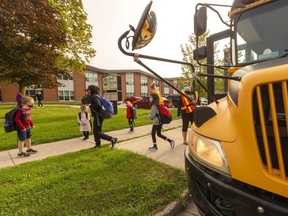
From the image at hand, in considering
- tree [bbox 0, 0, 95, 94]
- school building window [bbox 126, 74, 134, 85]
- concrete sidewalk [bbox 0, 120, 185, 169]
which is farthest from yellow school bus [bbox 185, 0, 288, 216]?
school building window [bbox 126, 74, 134, 85]

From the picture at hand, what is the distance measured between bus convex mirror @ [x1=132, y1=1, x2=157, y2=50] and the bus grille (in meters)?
1.04

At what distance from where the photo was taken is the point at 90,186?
3486 mm

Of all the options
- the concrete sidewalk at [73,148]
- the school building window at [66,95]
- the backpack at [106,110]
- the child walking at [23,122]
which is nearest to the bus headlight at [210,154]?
the concrete sidewalk at [73,148]

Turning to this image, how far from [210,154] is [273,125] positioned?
579 mm

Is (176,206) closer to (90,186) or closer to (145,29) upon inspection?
(90,186)

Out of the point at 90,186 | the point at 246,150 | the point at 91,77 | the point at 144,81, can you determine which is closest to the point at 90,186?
the point at 90,186

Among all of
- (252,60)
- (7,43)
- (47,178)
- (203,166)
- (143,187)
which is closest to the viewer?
(203,166)

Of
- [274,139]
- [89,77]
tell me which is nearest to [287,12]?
[274,139]

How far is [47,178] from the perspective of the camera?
3.81 metres

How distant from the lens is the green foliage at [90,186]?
113 inches

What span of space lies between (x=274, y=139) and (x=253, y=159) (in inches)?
7.7

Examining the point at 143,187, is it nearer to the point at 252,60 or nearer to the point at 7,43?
the point at 252,60

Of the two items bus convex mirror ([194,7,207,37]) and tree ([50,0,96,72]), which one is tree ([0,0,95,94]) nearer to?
tree ([50,0,96,72])

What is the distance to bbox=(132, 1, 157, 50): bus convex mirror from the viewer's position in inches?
72.5
